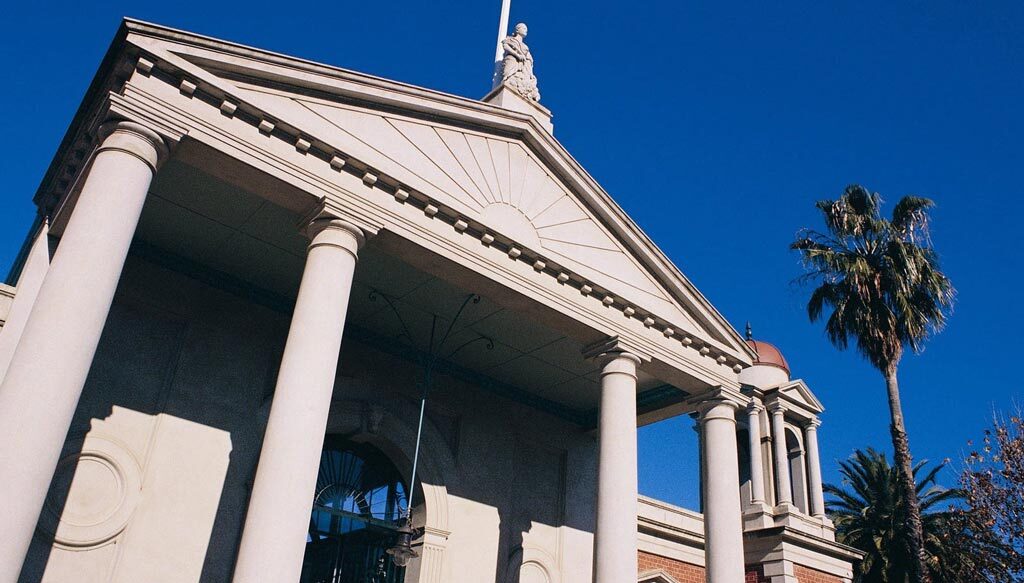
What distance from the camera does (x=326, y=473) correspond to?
48.4 feet

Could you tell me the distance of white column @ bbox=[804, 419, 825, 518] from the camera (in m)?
20.8

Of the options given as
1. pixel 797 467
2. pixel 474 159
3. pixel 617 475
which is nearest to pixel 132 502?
pixel 617 475

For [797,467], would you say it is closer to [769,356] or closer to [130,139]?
[769,356]

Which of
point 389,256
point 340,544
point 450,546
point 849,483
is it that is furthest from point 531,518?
point 849,483

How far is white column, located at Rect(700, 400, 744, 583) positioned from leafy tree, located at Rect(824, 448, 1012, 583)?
13365mm

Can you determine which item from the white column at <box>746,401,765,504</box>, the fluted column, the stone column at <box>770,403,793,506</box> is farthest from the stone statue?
the stone column at <box>770,403,793,506</box>

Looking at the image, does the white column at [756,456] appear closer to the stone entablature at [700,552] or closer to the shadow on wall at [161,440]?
the stone entablature at [700,552]

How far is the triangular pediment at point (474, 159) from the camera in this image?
1055 centimetres

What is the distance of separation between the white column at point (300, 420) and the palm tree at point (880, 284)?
15.3 meters

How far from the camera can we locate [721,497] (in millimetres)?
13703

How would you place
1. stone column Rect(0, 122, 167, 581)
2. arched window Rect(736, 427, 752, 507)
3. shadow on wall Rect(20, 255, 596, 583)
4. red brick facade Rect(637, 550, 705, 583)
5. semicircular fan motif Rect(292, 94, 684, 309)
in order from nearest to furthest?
stone column Rect(0, 122, 167, 581) → shadow on wall Rect(20, 255, 596, 583) → semicircular fan motif Rect(292, 94, 684, 309) → red brick facade Rect(637, 550, 705, 583) → arched window Rect(736, 427, 752, 507)

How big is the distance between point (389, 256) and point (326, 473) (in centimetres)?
447

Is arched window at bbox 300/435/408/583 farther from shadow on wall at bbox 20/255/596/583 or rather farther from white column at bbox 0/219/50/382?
white column at bbox 0/219/50/382

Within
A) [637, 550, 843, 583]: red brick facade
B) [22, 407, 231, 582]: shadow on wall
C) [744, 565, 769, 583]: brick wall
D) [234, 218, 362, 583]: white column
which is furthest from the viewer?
[744, 565, 769, 583]: brick wall
